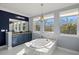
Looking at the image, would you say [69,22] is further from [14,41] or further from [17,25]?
[17,25]

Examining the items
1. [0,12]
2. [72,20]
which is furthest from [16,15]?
[72,20]

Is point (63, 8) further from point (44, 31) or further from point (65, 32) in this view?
point (44, 31)

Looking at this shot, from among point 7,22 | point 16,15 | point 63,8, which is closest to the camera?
point 63,8

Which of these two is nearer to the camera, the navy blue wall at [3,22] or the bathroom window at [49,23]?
the navy blue wall at [3,22]

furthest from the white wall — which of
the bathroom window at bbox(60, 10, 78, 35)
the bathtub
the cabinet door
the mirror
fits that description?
the mirror

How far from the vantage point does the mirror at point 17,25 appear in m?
5.23

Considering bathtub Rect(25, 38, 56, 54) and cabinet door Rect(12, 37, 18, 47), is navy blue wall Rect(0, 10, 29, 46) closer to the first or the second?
cabinet door Rect(12, 37, 18, 47)

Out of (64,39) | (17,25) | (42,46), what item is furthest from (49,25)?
(42,46)

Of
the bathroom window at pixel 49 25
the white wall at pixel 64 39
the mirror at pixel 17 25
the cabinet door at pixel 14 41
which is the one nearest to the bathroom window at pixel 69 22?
the white wall at pixel 64 39

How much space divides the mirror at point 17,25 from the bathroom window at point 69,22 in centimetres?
286

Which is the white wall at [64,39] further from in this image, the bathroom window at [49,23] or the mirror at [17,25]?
the mirror at [17,25]

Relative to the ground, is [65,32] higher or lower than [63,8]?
lower

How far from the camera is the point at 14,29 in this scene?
5.60 metres

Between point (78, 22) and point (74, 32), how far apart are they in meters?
0.52
